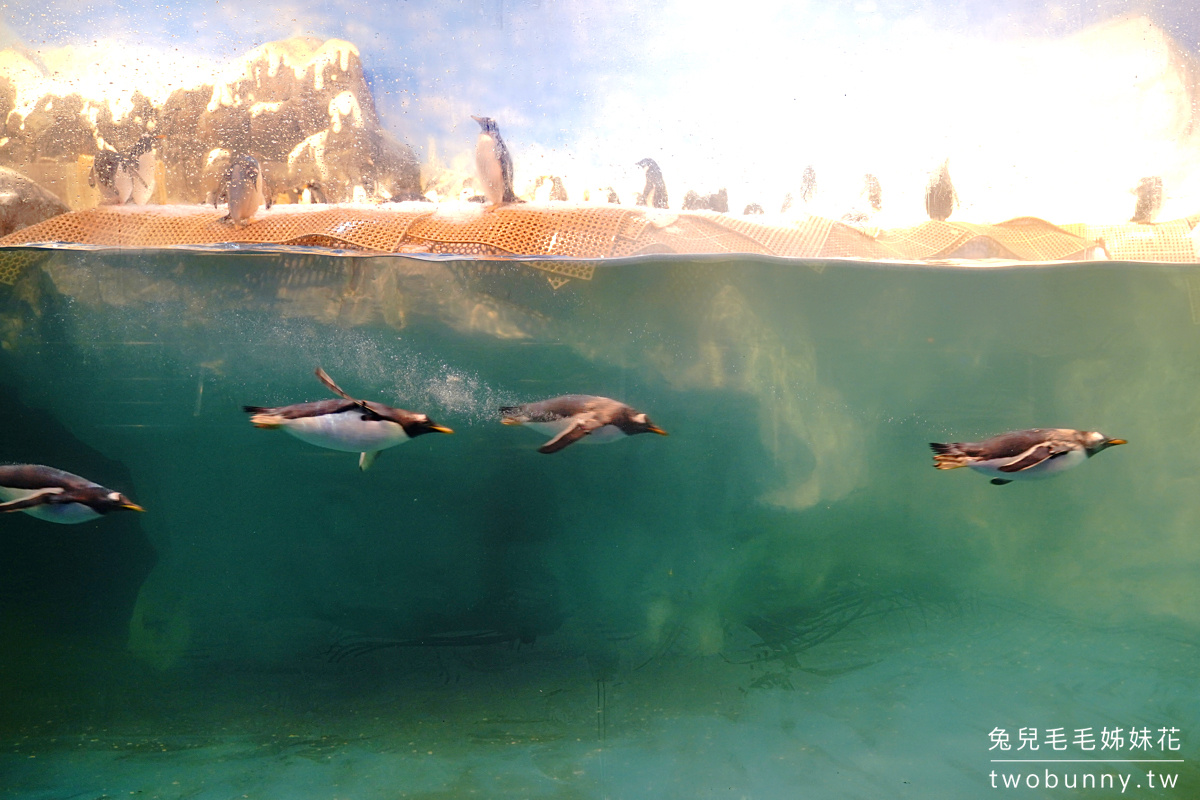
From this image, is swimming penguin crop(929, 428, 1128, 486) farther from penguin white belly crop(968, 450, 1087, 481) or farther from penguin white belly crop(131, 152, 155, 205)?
penguin white belly crop(131, 152, 155, 205)

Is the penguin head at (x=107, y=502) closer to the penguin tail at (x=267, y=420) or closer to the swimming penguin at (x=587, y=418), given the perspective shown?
the penguin tail at (x=267, y=420)

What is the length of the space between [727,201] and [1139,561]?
11.1ft

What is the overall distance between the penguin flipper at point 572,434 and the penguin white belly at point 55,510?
195 cm

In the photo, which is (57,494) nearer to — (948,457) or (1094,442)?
(948,457)

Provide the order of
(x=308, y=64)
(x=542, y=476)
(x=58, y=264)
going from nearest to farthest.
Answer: (x=308, y=64), (x=58, y=264), (x=542, y=476)

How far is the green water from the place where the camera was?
11.2 feet

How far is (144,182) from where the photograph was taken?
3.27 metres

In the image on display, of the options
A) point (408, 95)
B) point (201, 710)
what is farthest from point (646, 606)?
point (408, 95)

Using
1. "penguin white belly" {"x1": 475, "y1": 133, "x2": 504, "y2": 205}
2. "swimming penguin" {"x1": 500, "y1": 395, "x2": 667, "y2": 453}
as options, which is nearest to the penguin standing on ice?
"penguin white belly" {"x1": 475, "y1": 133, "x2": 504, "y2": 205}

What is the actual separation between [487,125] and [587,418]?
5.38 ft

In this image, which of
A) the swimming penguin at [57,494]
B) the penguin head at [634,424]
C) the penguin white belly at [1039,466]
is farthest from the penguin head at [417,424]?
the penguin white belly at [1039,466]

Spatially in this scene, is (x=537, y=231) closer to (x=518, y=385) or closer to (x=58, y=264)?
(x=518, y=385)

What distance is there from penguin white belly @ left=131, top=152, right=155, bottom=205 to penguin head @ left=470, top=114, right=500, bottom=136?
168 centimetres

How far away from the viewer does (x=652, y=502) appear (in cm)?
380
